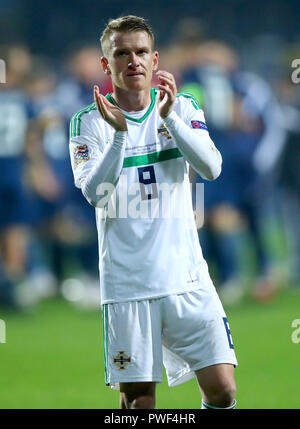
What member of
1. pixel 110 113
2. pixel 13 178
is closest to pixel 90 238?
pixel 13 178

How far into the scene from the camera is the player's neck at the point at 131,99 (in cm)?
353

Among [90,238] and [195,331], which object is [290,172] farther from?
[195,331]

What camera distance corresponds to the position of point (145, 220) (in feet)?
11.3

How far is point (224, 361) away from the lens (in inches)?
134

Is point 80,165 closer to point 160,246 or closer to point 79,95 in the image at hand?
point 160,246

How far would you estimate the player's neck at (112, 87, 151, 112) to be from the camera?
11.6 feet

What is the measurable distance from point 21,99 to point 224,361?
17.8 feet

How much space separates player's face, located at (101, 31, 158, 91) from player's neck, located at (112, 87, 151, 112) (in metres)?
0.04

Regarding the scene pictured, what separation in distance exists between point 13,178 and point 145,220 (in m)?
5.14

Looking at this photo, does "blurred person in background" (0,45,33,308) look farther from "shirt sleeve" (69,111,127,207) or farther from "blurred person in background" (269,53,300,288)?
"shirt sleeve" (69,111,127,207)

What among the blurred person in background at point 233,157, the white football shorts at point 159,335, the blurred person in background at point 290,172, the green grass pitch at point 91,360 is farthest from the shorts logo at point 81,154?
the blurred person in background at point 290,172

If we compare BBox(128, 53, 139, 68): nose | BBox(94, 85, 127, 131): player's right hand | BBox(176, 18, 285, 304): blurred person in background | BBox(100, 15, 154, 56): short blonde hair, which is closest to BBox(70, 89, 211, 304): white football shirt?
BBox(94, 85, 127, 131): player's right hand

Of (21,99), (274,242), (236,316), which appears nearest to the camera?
(236,316)
